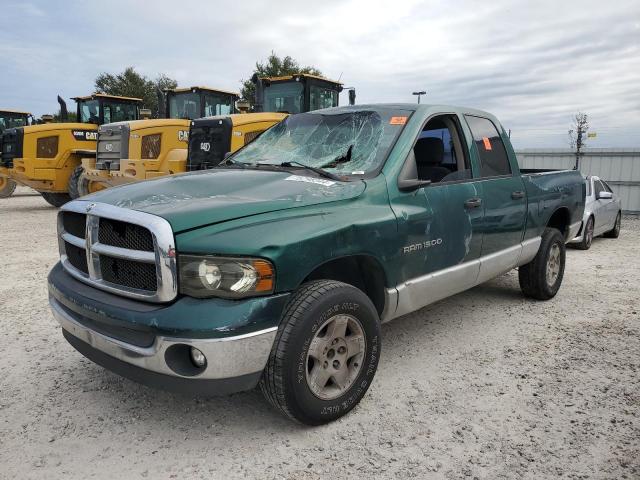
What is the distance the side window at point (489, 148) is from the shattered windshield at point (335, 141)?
0.89m

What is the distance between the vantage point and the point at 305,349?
100 inches

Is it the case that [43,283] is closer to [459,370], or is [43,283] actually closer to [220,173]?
[220,173]

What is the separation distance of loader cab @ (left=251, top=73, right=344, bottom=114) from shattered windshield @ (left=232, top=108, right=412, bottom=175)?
6788 millimetres

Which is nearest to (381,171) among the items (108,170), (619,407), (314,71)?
(619,407)

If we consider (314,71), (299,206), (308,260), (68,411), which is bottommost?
(68,411)

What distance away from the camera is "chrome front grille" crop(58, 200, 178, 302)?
7.84ft

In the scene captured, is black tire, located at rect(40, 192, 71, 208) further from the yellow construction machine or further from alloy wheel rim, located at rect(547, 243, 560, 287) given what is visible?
alloy wheel rim, located at rect(547, 243, 560, 287)

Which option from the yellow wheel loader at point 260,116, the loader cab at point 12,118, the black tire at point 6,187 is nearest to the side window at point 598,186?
the yellow wheel loader at point 260,116

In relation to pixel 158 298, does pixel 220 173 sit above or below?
above

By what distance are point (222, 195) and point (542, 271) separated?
364 centimetres

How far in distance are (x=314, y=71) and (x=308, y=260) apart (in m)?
50.0

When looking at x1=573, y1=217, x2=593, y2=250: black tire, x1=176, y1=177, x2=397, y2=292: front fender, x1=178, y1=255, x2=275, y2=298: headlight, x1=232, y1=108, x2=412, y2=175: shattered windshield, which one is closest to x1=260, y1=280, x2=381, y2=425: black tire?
x1=176, y1=177, x2=397, y2=292: front fender

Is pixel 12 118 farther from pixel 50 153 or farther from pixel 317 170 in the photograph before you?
pixel 317 170

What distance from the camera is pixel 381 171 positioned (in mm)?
3264
